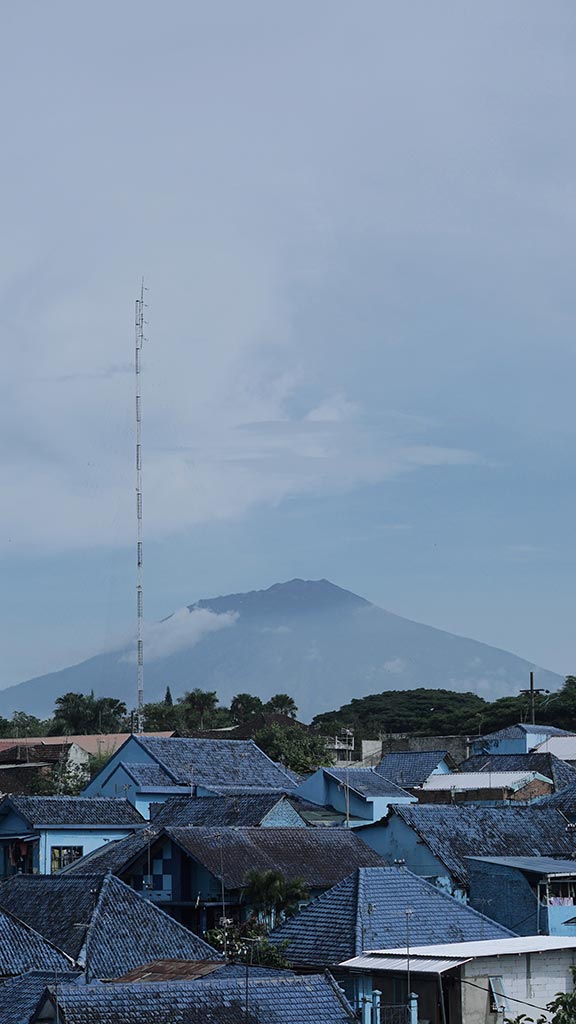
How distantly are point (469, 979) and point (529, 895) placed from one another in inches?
322

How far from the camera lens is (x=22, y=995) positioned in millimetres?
21047

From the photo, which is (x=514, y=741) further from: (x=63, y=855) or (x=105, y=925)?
(x=105, y=925)

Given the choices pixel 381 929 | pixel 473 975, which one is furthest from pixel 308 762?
pixel 473 975

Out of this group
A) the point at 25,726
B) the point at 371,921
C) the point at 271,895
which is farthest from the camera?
the point at 25,726

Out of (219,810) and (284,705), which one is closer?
(219,810)

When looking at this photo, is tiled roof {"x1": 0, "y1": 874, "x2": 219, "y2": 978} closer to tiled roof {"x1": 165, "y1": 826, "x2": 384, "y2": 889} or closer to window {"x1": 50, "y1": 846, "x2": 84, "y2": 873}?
tiled roof {"x1": 165, "y1": 826, "x2": 384, "y2": 889}

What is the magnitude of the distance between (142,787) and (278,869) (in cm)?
1275

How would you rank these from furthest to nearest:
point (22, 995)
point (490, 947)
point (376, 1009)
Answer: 1. point (490, 947)
2. point (376, 1009)
3. point (22, 995)

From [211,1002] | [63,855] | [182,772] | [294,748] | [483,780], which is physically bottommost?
[211,1002]

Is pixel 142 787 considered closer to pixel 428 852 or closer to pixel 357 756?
pixel 428 852

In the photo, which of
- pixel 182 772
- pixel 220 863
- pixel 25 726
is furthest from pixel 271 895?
pixel 25 726

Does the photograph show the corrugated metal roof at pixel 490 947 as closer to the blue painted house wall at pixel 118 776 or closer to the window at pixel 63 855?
the window at pixel 63 855

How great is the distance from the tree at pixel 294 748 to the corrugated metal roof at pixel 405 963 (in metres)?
36.3

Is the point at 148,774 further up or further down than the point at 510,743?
further down
